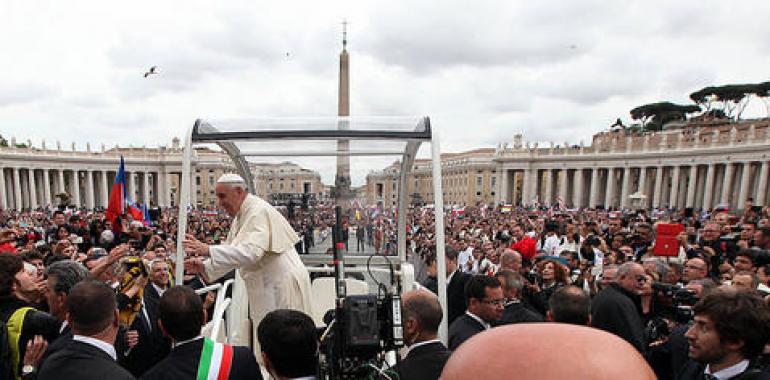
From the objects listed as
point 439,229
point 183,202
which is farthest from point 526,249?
point 183,202

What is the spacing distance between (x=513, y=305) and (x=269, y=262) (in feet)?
7.91

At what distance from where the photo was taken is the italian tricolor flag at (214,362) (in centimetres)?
254

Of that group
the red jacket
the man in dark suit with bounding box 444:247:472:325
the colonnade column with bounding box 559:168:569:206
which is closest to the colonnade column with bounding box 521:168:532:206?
the colonnade column with bounding box 559:168:569:206

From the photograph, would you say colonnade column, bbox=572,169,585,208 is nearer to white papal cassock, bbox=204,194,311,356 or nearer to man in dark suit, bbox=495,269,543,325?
man in dark suit, bbox=495,269,543,325

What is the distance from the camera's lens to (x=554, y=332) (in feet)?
2.31

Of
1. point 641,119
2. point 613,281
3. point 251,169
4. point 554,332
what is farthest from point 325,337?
point 641,119

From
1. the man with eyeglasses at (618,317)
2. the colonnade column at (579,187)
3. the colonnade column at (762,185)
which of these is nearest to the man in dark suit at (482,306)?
the man with eyeglasses at (618,317)

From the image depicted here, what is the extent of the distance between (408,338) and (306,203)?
2.45 meters

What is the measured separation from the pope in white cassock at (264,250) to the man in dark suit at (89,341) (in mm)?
1071

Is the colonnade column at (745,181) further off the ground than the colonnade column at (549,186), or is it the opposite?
the colonnade column at (745,181)

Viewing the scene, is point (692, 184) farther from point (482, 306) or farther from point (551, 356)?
point (551, 356)

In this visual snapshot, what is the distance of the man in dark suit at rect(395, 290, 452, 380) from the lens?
2.81 meters

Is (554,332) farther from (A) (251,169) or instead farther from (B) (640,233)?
(B) (640,233)

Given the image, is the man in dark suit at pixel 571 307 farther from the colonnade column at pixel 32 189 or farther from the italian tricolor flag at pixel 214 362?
the colonnade column at pixel 32 189
